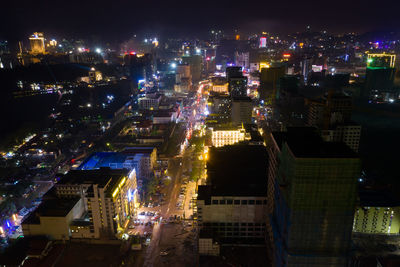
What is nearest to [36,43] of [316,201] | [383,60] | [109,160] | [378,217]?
[109,160]

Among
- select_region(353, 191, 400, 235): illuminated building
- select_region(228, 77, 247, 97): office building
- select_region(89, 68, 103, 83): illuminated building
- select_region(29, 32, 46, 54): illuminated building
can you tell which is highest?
select_region(29, 32, 46, 54): illuminated building

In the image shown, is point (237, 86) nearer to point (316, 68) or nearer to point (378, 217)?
point (316, 68)

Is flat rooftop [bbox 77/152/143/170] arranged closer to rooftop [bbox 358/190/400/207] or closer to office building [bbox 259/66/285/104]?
rooftop [bbox 358/190/400/207]

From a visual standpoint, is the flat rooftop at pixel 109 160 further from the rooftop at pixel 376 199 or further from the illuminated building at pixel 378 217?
the rooftop at pixel 376 199

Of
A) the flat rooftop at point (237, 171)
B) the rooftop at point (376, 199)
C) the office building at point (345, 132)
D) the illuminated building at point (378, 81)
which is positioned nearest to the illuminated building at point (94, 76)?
the flat rooftop at point (237, 171)

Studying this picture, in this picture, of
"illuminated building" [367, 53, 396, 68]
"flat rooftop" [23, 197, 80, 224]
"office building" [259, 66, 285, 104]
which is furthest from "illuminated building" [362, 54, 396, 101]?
"flat rooftop" [23, 197, 80, 224]

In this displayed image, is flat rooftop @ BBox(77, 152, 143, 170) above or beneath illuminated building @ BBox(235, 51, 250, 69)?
beneath

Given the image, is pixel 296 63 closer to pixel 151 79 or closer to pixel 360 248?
pixel 151 79
